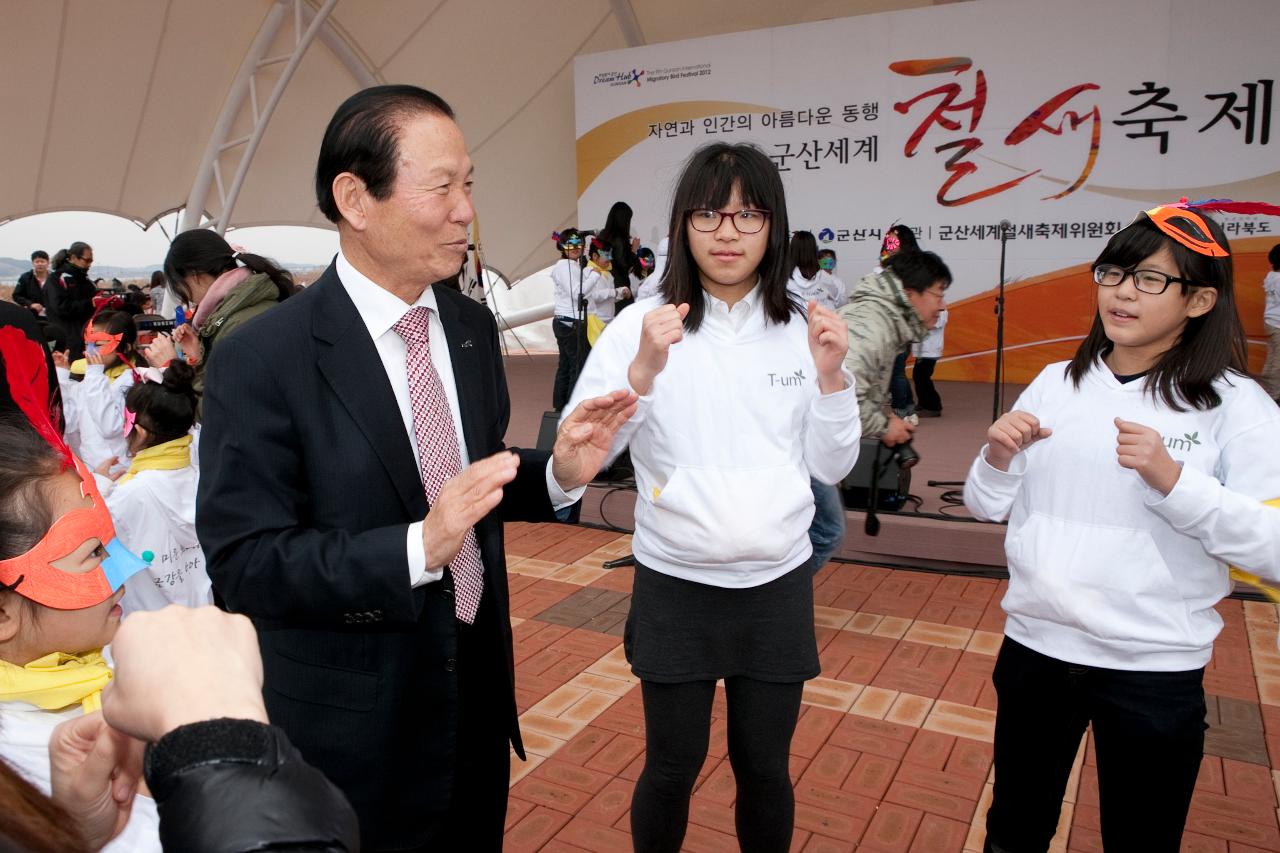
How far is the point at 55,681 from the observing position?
4.23ft

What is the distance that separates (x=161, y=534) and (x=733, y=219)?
7.28ft

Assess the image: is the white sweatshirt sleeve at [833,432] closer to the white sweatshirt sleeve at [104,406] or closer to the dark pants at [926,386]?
the white sweatshirt sleeve at [104,406]

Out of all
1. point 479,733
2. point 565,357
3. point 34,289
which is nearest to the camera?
point 479,733

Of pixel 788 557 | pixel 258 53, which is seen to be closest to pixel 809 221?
pixel 258 53

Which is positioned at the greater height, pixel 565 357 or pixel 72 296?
pixel 72 296

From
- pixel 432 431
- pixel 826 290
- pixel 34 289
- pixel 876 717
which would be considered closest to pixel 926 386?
pixel 826 290

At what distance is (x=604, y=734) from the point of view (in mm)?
3199

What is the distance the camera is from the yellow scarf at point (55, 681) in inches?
49.7

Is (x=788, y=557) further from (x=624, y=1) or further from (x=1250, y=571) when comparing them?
(x=624, y=1)

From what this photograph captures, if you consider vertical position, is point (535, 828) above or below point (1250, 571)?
below

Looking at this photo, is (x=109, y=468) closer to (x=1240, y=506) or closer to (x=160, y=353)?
(x=160, y=353)

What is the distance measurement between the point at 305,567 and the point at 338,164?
67 cm

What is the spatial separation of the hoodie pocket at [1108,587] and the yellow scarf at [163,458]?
2.72m

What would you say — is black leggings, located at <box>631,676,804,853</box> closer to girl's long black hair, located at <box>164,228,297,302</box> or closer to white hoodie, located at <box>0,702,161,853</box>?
white hoodie, located at <box>0,702,161,853</box>
